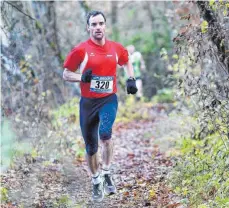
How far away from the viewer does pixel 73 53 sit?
7.18 meters

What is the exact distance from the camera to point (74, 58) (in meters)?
7.22

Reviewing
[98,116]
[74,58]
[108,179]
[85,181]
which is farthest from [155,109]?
[74,58]

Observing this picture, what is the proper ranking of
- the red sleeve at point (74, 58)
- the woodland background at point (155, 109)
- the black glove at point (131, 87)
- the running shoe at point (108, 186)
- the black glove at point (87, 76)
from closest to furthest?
1. the black glove at point (87, 76)
2. the red sleeve at point (74, 58)
3. the woodland background at point (155, 109)
4. the black glove at point (131, 87)
5. the running shoe at point (108, 186)

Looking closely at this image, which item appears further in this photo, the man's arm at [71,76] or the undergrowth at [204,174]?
the man's arm at [71,76]

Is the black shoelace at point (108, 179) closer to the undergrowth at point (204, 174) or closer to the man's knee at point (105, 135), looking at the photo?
the man's knee at point (105, 135)

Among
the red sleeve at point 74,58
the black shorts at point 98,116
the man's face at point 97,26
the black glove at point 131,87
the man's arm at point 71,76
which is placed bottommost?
the black shorts at point 98,116

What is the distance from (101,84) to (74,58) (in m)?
0.48

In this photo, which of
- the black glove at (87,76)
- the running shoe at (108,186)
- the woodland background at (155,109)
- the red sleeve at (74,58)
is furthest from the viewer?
the running shoe at (108,186)

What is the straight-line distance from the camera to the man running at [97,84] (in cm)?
722

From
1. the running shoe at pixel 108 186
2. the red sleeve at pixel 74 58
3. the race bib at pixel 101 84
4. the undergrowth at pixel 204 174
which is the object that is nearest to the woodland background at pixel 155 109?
the undergrowth at pixel 204 174

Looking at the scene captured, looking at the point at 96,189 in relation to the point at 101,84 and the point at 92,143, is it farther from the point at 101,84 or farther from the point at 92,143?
the point at 101,84

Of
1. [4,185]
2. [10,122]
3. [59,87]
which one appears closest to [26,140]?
[10,122]

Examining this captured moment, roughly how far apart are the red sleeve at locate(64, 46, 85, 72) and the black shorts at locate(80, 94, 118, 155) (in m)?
0.48

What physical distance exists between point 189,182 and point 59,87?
8.99 metres
